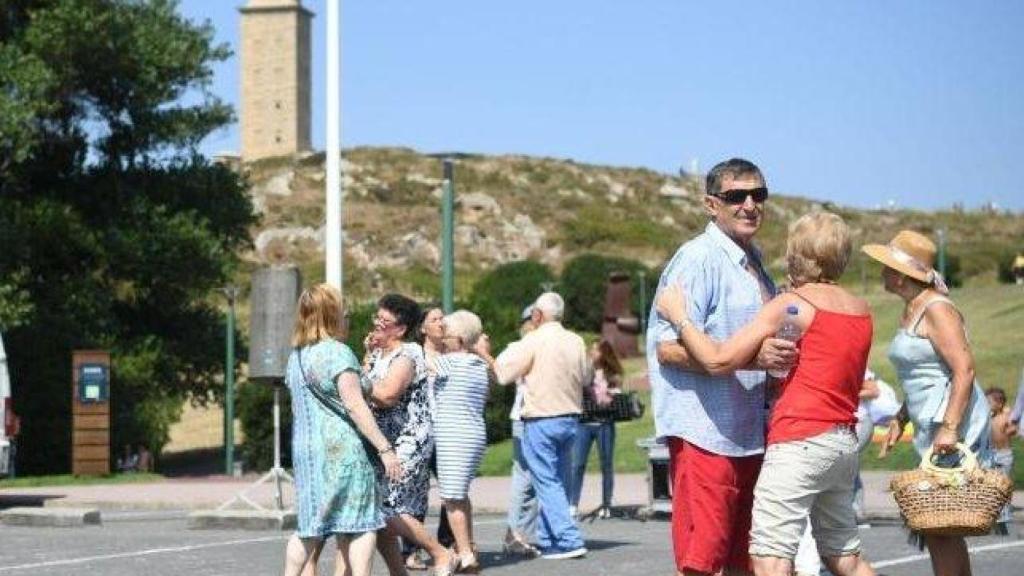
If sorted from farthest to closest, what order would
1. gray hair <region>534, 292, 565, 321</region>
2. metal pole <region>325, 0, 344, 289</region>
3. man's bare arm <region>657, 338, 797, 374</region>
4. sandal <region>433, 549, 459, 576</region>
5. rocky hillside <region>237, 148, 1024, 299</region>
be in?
rocky hillside <region>237, 148, 1024, 299</region> < metal pole <region>325, 0, 344, 289</region> < gray hair <region>534, 292, 565, 321</region> < sandal <region>433, 549, 459, 576</region> < man's bare arm <region>657, 338, 797, 374</region>

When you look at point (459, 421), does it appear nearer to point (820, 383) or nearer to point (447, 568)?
point (447, 568)

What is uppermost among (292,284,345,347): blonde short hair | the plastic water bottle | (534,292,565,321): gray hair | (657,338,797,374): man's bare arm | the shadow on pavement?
(534,292,565,321): gray hair

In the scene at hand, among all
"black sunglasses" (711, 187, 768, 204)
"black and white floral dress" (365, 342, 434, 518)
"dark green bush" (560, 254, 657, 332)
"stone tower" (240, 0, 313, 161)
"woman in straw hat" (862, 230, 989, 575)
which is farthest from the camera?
"stone tower" (240, 0, 313, 161)

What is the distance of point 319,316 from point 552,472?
4992 mm

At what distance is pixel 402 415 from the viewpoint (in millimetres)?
12289

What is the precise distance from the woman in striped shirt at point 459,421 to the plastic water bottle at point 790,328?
6.20 m

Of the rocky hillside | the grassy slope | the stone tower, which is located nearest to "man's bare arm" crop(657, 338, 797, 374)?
Answer: the grassy slope

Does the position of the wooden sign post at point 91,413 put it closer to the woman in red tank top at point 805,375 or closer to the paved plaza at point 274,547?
the paved plaza at point 274,547

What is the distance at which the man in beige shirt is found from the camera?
14.6m

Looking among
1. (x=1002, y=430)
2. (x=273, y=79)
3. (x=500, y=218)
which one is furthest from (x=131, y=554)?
(x=273, y=79)

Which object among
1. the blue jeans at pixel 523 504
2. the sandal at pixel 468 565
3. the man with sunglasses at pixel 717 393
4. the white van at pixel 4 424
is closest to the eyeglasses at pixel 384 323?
the sandal at pixel 468 565

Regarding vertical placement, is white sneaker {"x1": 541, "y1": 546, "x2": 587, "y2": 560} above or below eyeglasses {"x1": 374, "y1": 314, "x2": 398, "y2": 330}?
below

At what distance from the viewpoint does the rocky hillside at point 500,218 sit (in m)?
98.2

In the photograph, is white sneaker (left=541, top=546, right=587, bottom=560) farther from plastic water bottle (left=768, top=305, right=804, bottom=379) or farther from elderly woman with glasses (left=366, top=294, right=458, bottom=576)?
plastic water bottle (left=768, top=305, right=804, bottom=379)
